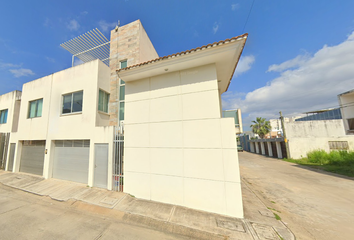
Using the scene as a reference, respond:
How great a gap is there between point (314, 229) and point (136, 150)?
249 inches

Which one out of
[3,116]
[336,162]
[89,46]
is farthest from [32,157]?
[336,162]

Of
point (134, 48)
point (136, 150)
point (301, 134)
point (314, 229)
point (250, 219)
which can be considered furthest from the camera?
point (301, 134)

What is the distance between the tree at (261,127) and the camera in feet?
91.6

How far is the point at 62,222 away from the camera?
13.4 ft

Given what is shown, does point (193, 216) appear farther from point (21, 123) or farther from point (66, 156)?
point (21, 123)

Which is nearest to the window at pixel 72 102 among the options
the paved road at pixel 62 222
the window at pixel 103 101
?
the window at pixel 103 101

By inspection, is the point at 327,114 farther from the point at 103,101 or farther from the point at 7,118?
the point at 7,118

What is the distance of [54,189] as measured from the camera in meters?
6.39

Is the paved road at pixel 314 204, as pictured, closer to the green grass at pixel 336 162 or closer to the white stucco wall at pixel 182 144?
the white stucco wall at pixel 182 144

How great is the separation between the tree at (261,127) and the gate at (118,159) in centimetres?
3075

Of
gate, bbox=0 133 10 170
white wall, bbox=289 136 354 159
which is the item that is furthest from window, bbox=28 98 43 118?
white wall, bbox=289 136 354 159

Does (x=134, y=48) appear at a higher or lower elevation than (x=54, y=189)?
higher

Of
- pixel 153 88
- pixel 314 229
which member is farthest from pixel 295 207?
pixel 153 88

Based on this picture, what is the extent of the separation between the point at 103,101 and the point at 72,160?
3.83 metres
